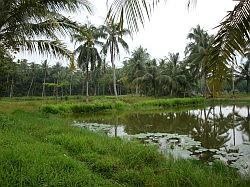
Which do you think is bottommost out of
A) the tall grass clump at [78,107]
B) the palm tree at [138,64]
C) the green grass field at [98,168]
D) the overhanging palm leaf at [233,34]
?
the green grass field at [98,168]

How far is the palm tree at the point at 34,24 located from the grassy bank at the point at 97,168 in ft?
9.23

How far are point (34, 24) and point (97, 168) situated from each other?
16.6ft

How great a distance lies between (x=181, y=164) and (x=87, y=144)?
294cm

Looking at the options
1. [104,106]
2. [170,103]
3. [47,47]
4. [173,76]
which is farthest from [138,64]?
[47,47]

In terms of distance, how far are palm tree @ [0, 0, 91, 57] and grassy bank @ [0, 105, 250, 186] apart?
2.81 meters

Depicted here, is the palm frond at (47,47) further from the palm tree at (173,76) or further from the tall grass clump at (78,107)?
the palm tree at (173,76)

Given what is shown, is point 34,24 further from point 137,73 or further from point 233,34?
point 137,73

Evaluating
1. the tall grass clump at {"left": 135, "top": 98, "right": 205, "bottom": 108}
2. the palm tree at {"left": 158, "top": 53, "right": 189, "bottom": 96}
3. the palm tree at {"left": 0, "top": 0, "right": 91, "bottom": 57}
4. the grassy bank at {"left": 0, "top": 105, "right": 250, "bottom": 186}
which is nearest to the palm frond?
the palm tree at {"left": 0, "top": 0, "right": 91, "bottom": 57}

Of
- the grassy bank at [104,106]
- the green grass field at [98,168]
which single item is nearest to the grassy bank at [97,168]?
the green grass field at [98,168]

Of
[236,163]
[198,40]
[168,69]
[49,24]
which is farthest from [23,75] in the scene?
[236,163]

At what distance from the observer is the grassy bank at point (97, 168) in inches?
228

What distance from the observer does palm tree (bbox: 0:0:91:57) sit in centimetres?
914

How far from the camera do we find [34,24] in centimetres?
1016

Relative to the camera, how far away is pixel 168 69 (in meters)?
50.4
